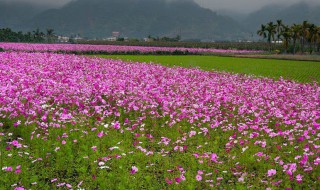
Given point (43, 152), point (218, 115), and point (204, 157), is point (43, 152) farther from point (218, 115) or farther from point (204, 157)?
point (218, 115)

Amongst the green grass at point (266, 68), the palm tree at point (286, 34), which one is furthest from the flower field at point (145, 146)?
the palm tree at point (286, 34)

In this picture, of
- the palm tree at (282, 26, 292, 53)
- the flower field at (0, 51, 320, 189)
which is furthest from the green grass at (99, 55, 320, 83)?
the palm tree at (282, 26, 292, 53)

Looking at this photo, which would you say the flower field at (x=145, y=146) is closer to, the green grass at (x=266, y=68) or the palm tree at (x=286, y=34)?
the green grass at (x=266, y=68)

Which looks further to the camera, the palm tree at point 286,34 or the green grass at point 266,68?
the palm tree at point 286,34

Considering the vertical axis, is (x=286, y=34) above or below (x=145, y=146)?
above

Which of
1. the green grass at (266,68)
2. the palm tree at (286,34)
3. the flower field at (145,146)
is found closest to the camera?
the flower field at (145,146)

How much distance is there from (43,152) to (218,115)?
18.0 ft

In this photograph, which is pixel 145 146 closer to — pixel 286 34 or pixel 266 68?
pixel 266 68

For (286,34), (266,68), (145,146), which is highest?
(286,34)

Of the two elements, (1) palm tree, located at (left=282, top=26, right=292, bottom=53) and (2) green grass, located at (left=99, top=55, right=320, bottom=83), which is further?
(1) palm tree, located at (left=282, top=26, right=292, bottom=53)

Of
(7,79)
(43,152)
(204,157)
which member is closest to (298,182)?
(204,157)

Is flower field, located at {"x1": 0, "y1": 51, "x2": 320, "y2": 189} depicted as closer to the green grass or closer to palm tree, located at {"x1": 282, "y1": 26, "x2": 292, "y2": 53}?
the green grass

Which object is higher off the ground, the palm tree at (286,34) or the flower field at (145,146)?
the palm tree at (286,34)

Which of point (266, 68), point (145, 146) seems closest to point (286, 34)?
point (266, 68)
